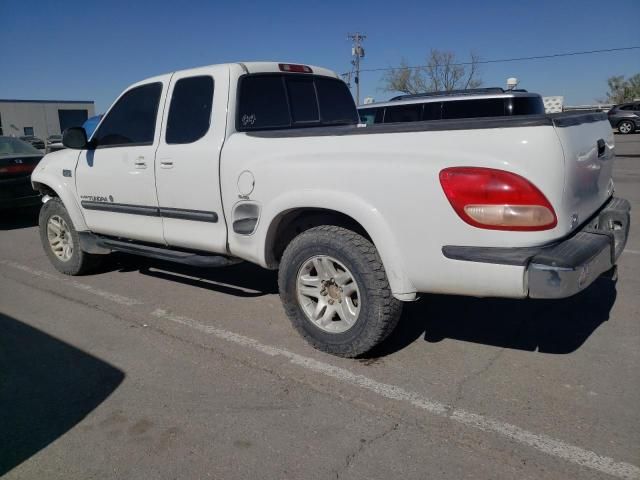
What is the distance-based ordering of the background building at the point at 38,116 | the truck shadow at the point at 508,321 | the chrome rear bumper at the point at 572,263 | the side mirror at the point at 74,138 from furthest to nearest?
the background building at the point at 38,116 < the side mirror at the point at 74,138 < the truck shadow at the point at 508,321 < the chrome rear bumper at the point at 572,263

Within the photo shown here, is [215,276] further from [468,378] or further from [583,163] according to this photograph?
[583,163]

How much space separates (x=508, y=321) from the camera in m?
4.15

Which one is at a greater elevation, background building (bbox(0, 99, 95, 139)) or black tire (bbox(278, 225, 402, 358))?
background building (bbox(0, 99, 95, 139))

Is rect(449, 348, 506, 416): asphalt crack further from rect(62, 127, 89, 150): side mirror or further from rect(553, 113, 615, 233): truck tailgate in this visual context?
rect(62, 127, 89, 150): side mirror

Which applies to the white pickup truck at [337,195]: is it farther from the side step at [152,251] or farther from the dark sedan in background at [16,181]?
the dark sedan in background at [16,181]

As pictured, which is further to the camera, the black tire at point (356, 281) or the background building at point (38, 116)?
the background building at point (38, 116)

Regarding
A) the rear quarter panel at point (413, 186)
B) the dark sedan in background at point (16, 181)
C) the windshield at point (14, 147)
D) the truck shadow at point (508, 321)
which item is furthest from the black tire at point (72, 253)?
the windshield at point (14, 147)

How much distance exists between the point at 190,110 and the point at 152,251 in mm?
1281

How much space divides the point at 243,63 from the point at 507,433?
3234 mm

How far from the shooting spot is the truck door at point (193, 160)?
4.04 metres

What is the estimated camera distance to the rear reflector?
461cm

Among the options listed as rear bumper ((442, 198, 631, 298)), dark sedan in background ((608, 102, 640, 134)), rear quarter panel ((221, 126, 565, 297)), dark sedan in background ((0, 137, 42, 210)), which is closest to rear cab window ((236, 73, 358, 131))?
rear quarter panel ((221, 126, 565, 297))

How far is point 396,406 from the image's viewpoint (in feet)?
9.77

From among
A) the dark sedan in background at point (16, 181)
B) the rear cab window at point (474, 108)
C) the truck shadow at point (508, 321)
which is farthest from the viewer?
the dark sedan in background at point (16, 181)
